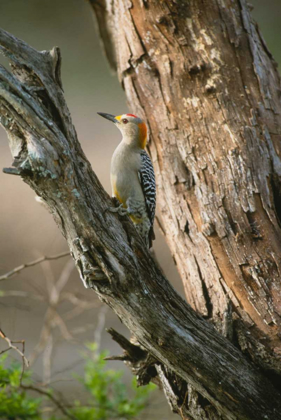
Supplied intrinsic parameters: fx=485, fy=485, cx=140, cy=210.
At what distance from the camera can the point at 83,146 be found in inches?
357

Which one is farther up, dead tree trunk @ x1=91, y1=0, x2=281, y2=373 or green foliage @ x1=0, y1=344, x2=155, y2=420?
dead tree trunk @ x1=91, y1=0, x2=281, y2=373

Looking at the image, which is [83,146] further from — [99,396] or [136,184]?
[99,396]

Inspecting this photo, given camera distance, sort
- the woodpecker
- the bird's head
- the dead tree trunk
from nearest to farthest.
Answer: the dead tree trunk
the woodpecker
the bird's head

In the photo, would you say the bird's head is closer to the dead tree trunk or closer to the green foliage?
the dead tree trunk

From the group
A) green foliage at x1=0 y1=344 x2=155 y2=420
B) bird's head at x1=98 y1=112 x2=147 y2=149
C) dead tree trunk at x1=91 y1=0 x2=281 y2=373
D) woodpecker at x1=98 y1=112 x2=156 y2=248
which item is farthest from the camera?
bird's head at x1=98 y1=112 x2=147 y2=149

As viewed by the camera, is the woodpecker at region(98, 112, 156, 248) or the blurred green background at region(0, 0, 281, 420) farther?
the blurred green background at region(0, 0, 281, 420)

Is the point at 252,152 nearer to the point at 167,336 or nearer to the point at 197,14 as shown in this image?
the point at 197,14

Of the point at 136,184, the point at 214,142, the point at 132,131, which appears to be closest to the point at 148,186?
the point at 136,184

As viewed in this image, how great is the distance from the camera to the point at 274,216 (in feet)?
10.7

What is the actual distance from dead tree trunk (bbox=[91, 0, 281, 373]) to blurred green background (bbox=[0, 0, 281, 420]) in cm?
287

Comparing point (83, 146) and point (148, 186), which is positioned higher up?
point (83, 146)

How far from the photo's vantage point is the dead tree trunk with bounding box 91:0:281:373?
124 inches

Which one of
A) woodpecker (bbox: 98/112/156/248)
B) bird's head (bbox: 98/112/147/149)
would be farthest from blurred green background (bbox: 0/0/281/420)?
bird's head (bbox: 98/112/147/149)

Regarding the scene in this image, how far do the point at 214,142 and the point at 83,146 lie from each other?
232 inches
